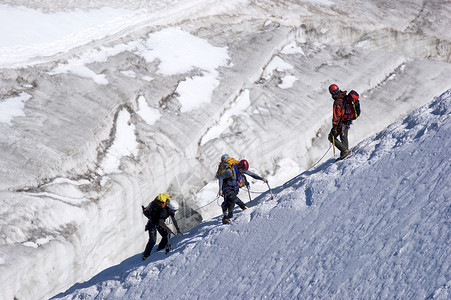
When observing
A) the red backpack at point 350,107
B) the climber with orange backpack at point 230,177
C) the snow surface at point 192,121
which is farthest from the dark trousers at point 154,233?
the red backpack at point 350,107

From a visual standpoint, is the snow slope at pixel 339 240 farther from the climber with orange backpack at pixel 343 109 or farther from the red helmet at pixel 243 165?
the red helmet at pixel 243 165

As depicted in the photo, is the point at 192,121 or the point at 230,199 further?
the point at 192,121

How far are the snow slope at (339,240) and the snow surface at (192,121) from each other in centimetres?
5

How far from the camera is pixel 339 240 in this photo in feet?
35.8

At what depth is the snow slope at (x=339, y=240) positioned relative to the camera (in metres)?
9.75

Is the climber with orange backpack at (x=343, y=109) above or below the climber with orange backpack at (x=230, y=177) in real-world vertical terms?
above

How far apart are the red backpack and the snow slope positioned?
2.74 feet

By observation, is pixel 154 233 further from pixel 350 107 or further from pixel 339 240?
pixel 350 107

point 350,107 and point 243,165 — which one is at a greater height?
point 350,107

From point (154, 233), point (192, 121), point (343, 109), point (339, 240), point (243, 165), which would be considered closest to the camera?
point (339, 240)

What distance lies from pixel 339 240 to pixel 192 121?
9.45 m

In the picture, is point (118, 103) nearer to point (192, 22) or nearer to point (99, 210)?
point (99, 210)

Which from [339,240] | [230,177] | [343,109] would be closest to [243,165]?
[230,177]

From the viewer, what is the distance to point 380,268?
9.83m
